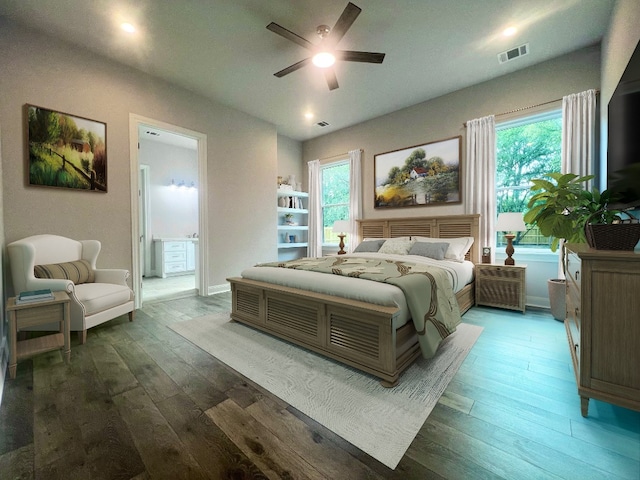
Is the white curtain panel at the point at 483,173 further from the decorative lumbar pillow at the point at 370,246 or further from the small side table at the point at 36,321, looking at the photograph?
the small side table at the point at 36,321

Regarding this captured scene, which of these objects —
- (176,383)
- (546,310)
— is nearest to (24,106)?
(176,383)

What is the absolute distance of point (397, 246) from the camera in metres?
4.00

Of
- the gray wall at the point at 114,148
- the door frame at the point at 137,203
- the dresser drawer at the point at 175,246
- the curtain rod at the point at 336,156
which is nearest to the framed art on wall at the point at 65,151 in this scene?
the gray wall at the point at 114,148

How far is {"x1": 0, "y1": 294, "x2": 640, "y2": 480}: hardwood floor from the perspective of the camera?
116 centimetres

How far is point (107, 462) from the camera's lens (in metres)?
1.20

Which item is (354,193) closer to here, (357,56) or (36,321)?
(357,56)

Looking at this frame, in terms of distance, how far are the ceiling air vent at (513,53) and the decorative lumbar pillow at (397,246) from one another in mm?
2551

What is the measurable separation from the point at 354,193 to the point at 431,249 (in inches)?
85.7

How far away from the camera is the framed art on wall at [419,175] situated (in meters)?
4.18

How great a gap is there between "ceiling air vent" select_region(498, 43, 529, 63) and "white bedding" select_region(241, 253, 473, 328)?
262 centimetres

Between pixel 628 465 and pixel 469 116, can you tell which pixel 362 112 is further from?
pixel 628 465

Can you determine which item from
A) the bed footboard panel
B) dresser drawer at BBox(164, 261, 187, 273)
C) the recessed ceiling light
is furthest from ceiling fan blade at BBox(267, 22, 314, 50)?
dresser drawer at BBox(164, 261, 187, 273)

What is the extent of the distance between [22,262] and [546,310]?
18.9 feet

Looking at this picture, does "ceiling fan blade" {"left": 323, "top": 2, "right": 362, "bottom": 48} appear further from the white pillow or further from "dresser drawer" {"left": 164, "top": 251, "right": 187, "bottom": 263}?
"dresser drawer" {"left": 164, "top": 251, "right": 187, "bottom": 263}
